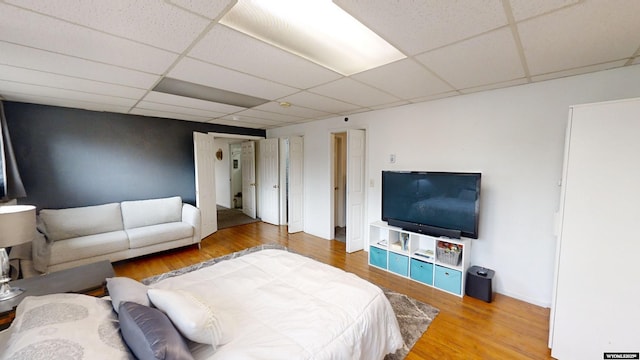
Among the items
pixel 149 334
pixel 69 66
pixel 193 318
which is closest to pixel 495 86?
pixel 193 318

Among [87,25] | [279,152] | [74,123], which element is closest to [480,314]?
[87,25]

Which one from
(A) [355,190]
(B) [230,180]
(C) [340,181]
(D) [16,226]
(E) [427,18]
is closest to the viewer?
(E) [427,18]

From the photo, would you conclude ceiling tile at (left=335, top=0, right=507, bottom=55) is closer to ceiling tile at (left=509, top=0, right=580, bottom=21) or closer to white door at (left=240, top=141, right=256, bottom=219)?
ceiling tile at (left=509, top=0, right=580, bottom=21)

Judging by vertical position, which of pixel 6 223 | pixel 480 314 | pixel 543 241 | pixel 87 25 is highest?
pixel 87 25

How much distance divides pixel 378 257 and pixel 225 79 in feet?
9.51

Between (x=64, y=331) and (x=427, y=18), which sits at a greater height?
(x=427, y=18)

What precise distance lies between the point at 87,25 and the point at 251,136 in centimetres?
425

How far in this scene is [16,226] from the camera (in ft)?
5.59

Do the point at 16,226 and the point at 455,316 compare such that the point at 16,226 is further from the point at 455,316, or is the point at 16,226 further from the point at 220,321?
the point at 455,316

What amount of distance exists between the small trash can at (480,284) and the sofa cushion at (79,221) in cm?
489

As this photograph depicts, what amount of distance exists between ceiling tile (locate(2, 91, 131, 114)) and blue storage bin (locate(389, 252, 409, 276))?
14.2ft

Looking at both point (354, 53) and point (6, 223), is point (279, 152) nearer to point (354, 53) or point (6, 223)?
point (354, 53)

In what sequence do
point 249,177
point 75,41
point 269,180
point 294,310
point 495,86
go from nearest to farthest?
1. point 294,310
2. point 75,41
3. point 495,86
4. point 269,180
5. point 249,177

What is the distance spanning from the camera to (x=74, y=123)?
141 inches
